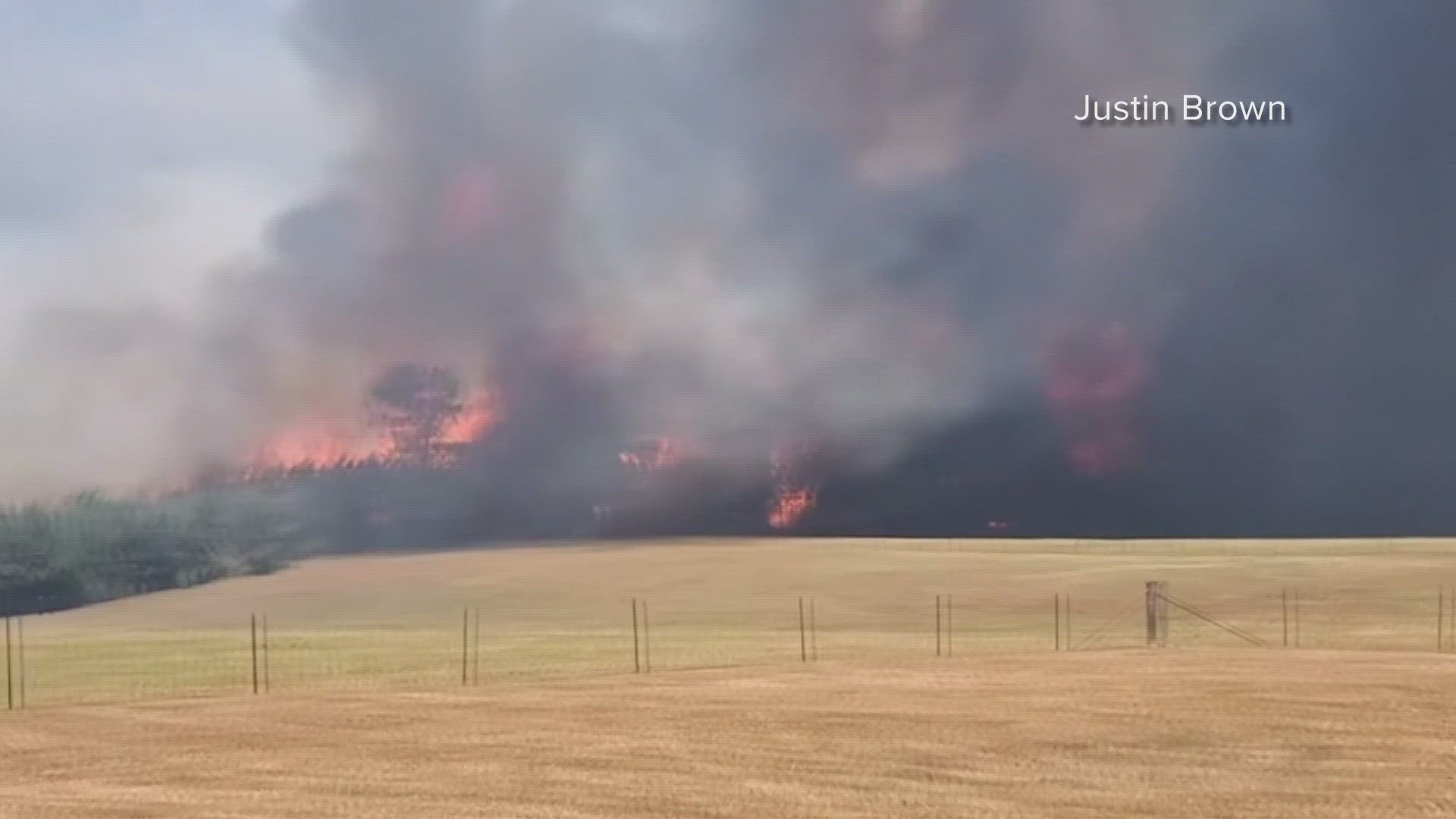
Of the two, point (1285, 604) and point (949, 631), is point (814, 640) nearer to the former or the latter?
point (949, 631)

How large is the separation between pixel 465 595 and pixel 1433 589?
5658 cm

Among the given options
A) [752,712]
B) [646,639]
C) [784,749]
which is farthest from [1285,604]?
[784,749]

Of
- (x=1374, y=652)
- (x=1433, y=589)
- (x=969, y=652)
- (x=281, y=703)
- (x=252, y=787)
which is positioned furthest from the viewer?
(x=1433, y=589)

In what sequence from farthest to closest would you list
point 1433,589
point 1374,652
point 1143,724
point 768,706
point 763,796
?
point 1433,589 → point 1374,652 → point 768,706 → point 1143,724 → point 763,796

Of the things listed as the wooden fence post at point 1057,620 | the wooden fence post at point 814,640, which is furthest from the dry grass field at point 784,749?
the wooden fence post at point 1057,620

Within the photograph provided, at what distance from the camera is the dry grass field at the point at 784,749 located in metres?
32.6

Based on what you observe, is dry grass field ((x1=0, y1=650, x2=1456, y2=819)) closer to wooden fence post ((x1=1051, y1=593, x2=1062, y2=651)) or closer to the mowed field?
the mowed field

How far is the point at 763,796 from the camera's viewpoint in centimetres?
3294

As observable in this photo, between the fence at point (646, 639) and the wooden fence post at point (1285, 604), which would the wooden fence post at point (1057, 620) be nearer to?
the fence at point (646, 639)

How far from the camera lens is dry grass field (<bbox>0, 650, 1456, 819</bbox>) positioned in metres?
32.6

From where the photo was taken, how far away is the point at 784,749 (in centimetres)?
3875

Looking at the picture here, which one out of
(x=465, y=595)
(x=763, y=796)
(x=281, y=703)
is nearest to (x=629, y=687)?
(x=281, y=703)

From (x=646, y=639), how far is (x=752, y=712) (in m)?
26.6

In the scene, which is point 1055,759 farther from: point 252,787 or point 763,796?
point 252,787
